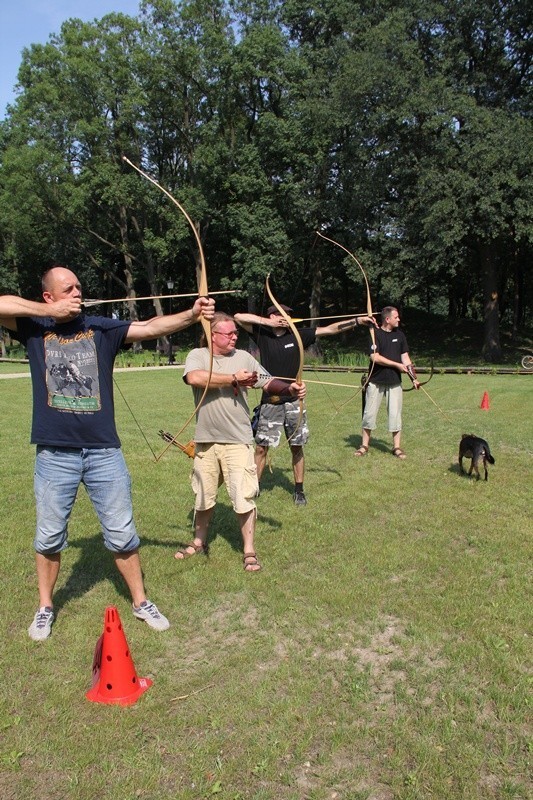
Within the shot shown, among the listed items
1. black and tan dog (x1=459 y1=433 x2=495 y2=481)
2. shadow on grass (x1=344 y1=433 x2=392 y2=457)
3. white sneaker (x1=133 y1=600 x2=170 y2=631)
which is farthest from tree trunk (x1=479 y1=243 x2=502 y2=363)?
white sneaker (x1=133 y1=600 x2=170 y2=631)

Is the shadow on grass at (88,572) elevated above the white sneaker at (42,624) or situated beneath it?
situated beneath

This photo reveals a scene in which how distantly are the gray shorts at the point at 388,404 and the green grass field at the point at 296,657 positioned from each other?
5.85 ft

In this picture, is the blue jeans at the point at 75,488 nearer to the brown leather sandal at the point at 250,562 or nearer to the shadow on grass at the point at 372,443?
the brown leather sandal at the point at 250,562

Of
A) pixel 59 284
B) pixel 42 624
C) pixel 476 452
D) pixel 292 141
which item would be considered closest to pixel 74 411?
pixel 59 284

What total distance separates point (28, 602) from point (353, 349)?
3071 cm

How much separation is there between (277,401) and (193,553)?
70.2 inches

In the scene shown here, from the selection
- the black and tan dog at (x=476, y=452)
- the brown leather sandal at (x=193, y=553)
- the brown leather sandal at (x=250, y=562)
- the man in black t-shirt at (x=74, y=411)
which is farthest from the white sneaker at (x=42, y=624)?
the black and tan dog at (x=476, y=452)

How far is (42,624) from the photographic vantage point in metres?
3.56

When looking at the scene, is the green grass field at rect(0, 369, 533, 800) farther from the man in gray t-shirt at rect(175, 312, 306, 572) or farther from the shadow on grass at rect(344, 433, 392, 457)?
the shadow on grass at rect(344, 433, 392, 457)

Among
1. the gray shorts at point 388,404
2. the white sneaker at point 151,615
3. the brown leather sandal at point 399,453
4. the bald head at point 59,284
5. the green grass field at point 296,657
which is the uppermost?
the bald head at point 59,284

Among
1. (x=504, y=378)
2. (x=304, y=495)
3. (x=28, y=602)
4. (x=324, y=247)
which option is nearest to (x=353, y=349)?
(x=324, y=247)

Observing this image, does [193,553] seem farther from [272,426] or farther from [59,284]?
[59,284]

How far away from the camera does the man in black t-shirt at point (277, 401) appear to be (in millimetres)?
5816

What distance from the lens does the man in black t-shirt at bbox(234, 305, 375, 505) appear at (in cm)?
582
